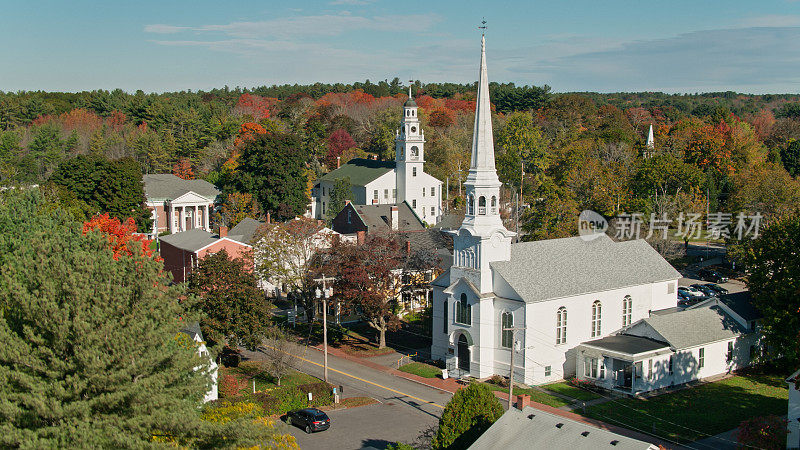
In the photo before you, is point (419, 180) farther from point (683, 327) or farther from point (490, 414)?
point (490, 414)

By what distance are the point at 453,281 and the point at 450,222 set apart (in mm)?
29153

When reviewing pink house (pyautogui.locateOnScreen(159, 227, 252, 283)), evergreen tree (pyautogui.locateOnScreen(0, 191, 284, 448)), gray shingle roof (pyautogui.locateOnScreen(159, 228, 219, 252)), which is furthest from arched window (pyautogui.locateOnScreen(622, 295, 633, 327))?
gray shingle roof (pyautogui.locateOnScreen(159, 228, 219, 252))

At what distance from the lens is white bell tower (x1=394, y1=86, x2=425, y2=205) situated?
3312 inches

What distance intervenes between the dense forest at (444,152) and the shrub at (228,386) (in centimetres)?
3131


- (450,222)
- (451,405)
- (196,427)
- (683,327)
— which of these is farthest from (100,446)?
(450,222)

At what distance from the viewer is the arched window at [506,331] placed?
1661 inches

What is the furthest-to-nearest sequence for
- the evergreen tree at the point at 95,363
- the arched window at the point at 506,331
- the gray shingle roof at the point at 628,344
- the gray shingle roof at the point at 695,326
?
the arched window at the point at 506,331, the gray shingle roof at the point at 695,326, the gray shingle roof at the point at 628,344, the evergreen tree at the point at 95,363

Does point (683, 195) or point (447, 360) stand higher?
point (683, 195)

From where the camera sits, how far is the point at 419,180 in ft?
284

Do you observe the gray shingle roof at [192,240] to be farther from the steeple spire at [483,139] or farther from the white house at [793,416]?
the white house at [793,416]

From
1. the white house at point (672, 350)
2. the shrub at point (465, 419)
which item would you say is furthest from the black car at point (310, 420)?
the white house at point (672, 350)

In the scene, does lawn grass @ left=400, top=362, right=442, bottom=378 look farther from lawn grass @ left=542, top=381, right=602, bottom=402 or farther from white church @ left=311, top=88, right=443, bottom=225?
white church @ left=311, top=88, right=443, bottom=225

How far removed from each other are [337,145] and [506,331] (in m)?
80.3

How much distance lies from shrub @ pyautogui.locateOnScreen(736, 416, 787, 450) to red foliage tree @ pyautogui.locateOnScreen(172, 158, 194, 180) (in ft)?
302
